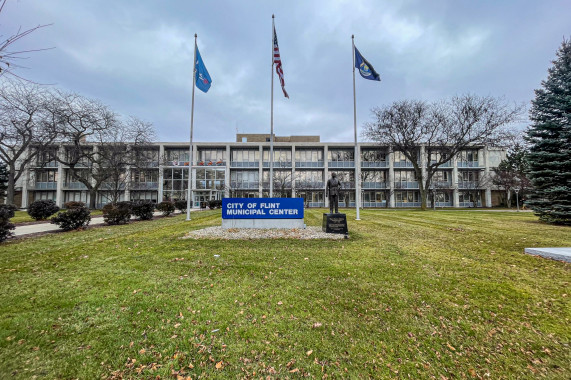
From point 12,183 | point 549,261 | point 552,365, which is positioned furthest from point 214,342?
point 12,183

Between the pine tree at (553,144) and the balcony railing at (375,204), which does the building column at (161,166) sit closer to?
the balcony railing at (375,204)

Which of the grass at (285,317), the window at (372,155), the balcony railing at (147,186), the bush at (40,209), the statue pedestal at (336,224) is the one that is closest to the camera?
the grass at (285,317)

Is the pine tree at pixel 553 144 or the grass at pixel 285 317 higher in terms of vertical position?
the pine tree at pixel 553 144

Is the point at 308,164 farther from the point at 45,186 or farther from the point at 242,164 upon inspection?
the point at 45,186

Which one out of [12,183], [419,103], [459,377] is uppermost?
[419,103]

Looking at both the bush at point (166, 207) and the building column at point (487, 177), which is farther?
the building column at point (487, 177)

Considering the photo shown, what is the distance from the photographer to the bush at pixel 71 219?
10.4m

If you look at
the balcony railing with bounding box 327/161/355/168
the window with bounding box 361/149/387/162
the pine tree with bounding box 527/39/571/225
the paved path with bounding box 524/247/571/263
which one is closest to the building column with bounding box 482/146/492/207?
the window with bounding box 361/149/387/162

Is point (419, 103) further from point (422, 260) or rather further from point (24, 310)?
point (24, 310)

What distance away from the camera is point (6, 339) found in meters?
2.61

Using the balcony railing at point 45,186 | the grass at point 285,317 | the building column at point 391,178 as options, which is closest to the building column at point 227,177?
the building column at point 391,178

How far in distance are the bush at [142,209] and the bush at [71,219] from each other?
13.2ft

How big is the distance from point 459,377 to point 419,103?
1236 inches

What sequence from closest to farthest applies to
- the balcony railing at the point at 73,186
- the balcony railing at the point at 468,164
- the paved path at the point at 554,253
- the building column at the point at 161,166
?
1. the paved path at the point at 554,253
2. the building column at the point at 161,166
3. the balcony railing at the point at 73,186
4. the balcony railing at the point at 468,164
